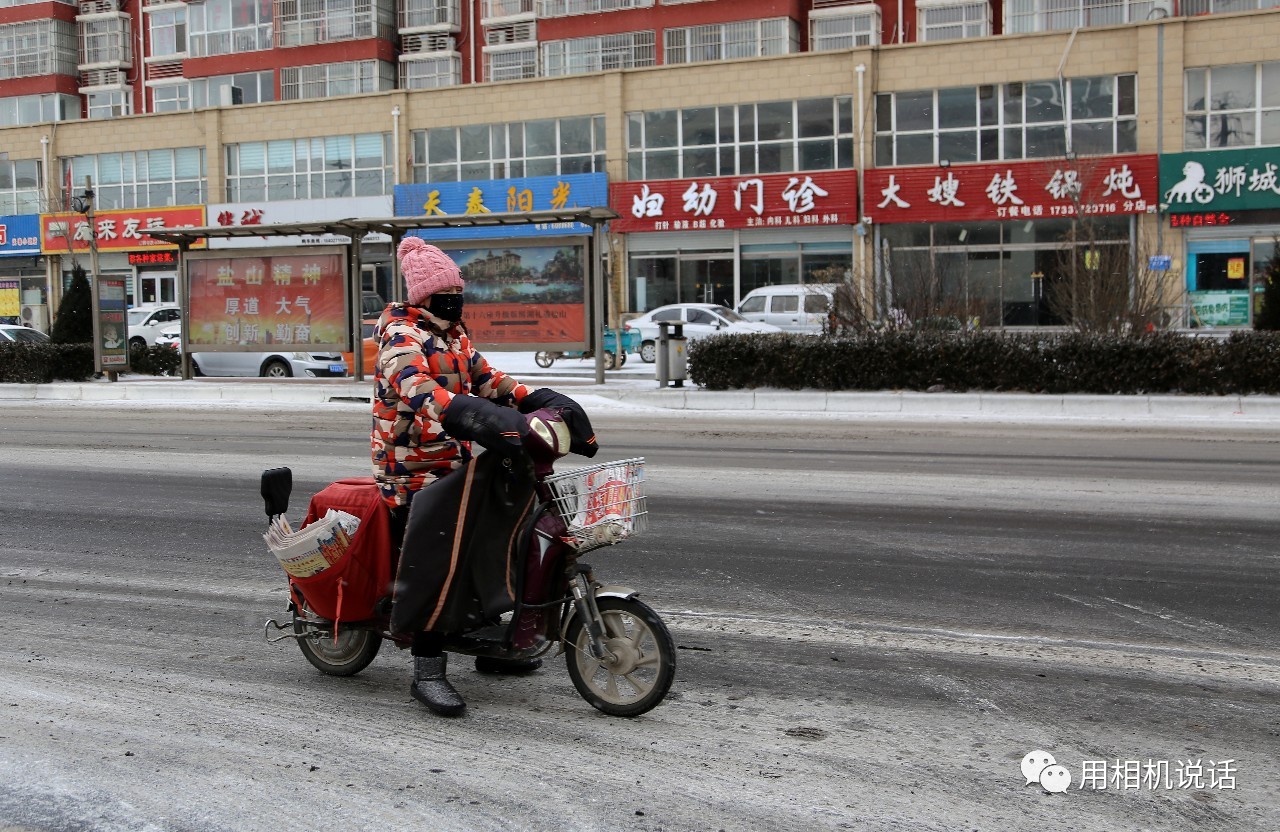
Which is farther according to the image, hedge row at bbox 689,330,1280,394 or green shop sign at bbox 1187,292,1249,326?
green shop sign at bbox 1187,292,1249,326

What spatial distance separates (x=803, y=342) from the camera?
62.5 feet

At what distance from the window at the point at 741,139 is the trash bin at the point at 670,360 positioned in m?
19.8

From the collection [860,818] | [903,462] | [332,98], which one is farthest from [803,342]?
[332,98]

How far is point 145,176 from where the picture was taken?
161 feet

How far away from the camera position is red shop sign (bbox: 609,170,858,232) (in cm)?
A: 3781

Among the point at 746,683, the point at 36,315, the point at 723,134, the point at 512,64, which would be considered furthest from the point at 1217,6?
the point at 36,315

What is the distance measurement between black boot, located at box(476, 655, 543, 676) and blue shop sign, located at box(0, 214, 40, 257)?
167ft

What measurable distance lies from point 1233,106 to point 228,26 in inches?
1467

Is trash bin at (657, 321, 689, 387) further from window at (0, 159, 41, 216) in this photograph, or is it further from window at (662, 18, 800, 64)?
window at (0, 159, 41, 216)

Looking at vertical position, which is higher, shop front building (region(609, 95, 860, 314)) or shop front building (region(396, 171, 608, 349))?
shop front building (region(609, 95, 860, 314))

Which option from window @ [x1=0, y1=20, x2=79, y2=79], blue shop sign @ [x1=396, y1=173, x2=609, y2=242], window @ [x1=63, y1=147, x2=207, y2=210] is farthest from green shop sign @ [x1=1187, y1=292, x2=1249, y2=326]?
window @ [x1=0, y1=20, x2=79, y2=79]

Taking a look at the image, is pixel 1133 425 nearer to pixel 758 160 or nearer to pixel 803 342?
pixel 803 342

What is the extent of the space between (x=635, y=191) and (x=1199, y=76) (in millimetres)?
17018

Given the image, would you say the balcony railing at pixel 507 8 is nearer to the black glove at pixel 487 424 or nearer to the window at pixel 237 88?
the window at pixel 237 88
